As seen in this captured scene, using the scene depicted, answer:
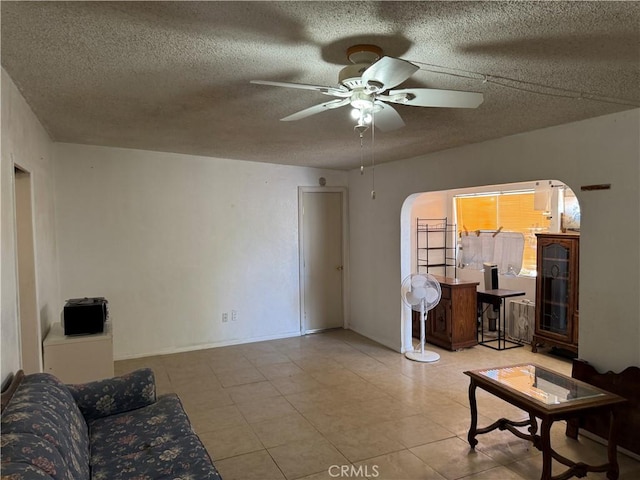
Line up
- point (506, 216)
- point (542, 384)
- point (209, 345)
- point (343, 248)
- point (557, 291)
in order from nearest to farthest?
point (542, 384) < point (557, 291) < point (209, 345) < point (506, 216) < point (343, 248)

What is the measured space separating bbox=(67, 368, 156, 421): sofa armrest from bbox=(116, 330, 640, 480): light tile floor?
660 millimetres

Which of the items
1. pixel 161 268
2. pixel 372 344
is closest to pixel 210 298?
pixel 161 268

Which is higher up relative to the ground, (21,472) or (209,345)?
(21,472)

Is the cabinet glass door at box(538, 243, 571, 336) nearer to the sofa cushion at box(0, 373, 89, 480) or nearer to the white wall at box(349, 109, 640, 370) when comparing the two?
the white wall at box(349, 109, 640, 370)

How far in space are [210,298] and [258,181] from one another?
1.58 m

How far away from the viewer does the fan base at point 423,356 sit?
4.79m

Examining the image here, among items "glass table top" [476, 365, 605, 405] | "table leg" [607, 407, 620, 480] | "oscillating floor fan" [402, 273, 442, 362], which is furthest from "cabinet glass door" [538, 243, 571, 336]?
"table leg" [607, 407, 620, 480]

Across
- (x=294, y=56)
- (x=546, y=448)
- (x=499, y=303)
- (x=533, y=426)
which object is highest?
(x=294, y=56)

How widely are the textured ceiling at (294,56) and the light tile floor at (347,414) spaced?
230 cm

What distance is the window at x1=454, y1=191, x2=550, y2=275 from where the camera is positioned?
18.5 ft

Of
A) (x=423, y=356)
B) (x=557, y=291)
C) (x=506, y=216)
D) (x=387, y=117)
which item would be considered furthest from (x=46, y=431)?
(x=506, y=216)

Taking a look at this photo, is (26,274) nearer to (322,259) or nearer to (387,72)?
(387,72)

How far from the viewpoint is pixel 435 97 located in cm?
198

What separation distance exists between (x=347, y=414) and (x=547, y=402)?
1.58 metres
